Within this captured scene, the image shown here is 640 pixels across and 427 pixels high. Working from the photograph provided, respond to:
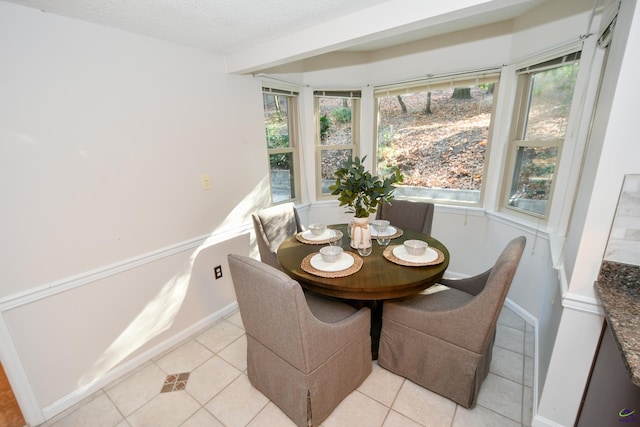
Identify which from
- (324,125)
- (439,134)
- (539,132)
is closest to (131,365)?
(324,125)

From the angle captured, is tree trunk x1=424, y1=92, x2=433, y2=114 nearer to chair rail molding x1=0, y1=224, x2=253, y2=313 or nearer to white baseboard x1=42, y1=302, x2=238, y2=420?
chair rail molding x1=0, y1=224, x2=253, y2=313

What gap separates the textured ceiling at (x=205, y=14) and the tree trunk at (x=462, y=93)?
5.43ft

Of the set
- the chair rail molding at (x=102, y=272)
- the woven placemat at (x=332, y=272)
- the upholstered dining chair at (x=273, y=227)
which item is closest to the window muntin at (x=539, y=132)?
the woven placemat at (x=332, y=272)

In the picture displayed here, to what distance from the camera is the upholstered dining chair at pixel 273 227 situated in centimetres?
225

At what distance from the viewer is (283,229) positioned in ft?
8.13

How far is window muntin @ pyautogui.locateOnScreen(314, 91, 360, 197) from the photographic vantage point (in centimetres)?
317

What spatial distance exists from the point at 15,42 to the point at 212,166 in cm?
119

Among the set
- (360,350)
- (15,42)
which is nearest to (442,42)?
(360,350)

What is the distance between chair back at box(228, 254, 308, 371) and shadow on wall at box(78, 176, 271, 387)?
36.7 inches

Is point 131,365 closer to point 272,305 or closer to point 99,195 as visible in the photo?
point 99,195

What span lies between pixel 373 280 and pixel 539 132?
199 centimetres

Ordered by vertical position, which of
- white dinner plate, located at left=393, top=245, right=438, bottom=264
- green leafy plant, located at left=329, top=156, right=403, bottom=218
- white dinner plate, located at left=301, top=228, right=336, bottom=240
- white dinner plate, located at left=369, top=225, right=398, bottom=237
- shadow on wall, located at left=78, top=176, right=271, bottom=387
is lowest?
shadow on wall, located at left=78, top=176, right=271, bottom=387

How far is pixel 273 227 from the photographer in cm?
240

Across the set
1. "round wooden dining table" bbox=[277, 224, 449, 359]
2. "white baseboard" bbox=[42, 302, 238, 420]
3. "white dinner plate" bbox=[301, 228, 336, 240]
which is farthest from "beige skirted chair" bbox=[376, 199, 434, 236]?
"white baseboard" bbox=[42, 302, 238, 420]
